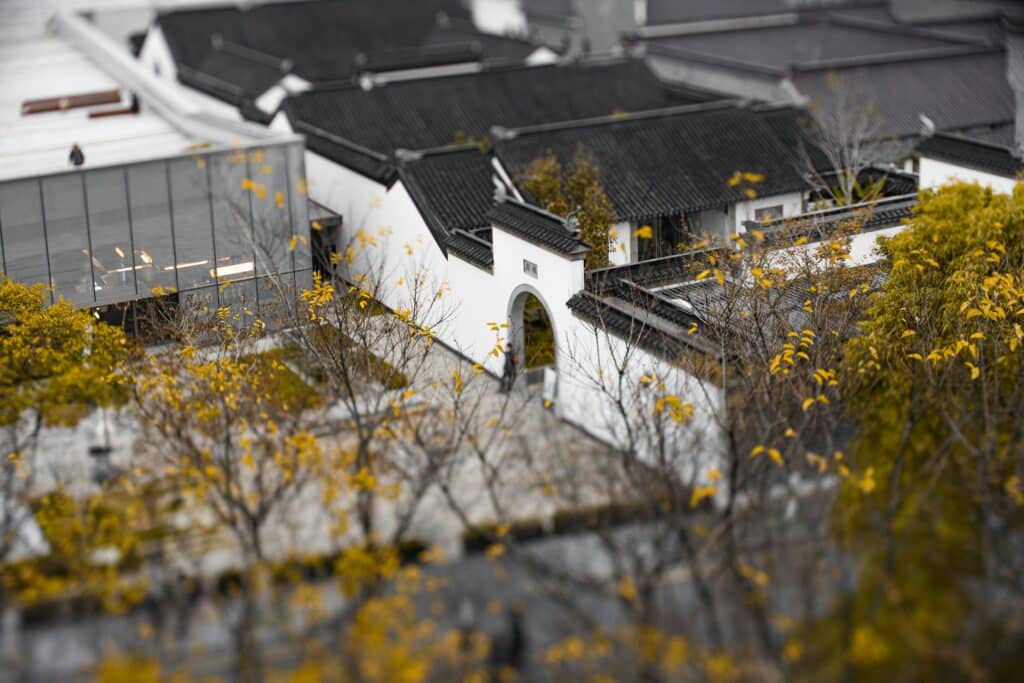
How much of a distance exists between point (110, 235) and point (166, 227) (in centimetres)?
132

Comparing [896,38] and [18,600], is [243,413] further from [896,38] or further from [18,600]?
[896,38]

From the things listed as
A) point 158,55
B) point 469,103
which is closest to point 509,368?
point 469,103

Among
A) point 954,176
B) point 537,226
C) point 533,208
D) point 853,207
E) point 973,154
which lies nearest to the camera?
point 537,226

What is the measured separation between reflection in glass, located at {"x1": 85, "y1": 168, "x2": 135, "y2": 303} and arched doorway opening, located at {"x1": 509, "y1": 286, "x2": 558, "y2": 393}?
31.1ft

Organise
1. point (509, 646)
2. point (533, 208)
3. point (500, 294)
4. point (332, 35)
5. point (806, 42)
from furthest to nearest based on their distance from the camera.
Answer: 1. point (332, 35)
2. point (806, 42)
3. point (500, 294)
4. point (533, 208)
5. point (509, 646)

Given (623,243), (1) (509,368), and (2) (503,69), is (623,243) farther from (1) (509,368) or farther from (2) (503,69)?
(2) (503,69)

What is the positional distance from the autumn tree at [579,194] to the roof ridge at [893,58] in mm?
12770

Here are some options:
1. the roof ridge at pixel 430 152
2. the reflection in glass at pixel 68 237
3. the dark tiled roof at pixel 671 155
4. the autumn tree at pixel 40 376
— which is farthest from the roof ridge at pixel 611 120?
the autumn tree at pixel 40 376

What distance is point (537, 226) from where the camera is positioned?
2822 centimetres

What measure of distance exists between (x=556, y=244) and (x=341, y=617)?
12.4 metres

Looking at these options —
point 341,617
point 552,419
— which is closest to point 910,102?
point 552,419

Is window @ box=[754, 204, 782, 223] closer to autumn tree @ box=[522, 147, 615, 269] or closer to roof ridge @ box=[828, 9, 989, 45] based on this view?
autumn tree @ box=[522, 147, 615, 269]

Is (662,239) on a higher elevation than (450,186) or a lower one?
lower

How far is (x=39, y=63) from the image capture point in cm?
5378
